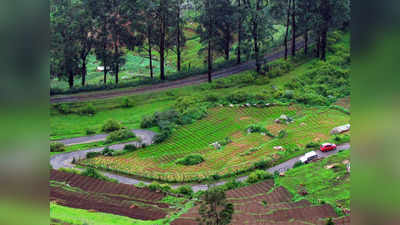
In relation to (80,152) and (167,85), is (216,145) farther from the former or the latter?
(167,85)

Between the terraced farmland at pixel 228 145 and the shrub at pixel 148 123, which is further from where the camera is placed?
the shrub at pixel 148 123

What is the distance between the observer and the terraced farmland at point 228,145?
3139cm

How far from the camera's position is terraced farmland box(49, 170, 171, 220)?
2523 cm

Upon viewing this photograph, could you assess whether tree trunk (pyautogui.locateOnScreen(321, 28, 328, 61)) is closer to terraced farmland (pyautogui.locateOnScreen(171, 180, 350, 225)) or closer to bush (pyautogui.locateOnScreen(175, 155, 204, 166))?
bush (pyautogui.locateOnScreen(175, 155, 204, 166))

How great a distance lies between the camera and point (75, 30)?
45375 millimetres

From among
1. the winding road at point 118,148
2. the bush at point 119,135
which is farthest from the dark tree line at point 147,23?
the bush at point 119,135

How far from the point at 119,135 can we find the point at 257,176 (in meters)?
13.2

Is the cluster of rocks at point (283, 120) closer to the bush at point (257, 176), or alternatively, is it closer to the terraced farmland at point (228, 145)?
the terraced farmland at point (228, 145)

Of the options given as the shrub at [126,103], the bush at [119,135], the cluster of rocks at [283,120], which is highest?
the shrub at [126,103]

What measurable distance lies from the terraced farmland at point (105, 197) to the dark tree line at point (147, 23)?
18.7 meters

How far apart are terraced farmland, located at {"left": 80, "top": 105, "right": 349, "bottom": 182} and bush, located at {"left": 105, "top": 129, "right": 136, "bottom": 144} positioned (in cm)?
254

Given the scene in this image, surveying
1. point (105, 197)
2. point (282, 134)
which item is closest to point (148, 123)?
point (105, 197)

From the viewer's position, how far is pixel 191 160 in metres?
32.0
